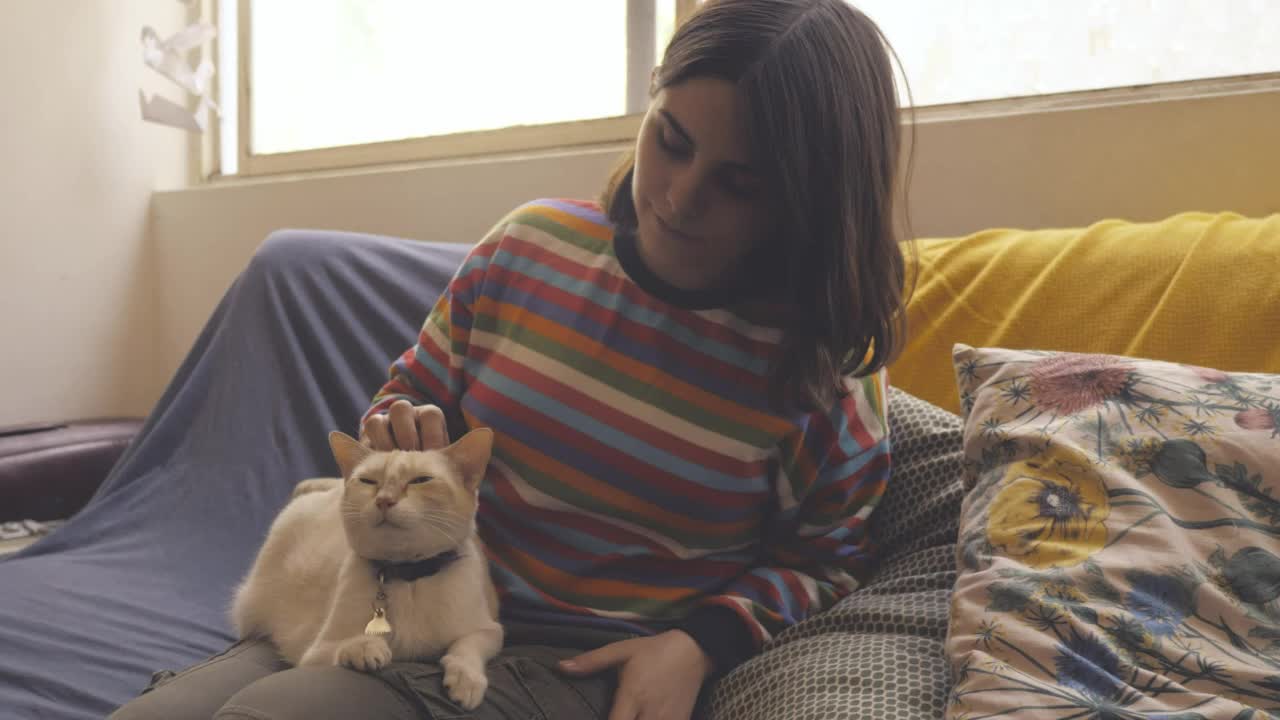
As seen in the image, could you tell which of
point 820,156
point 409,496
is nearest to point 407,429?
point 409,496

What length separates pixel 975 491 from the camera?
873mm

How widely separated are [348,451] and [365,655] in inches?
7.5

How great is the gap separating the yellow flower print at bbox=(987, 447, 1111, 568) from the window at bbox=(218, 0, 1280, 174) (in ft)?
2.97

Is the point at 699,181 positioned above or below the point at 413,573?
above

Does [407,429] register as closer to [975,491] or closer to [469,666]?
[469,666]

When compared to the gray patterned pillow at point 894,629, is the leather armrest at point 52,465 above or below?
below

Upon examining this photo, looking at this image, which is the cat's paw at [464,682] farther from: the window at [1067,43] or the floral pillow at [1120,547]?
the window at [1067,43]

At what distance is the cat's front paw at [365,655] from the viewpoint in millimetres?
730

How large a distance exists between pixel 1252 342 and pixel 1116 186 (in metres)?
0.43

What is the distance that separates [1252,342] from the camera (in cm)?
98

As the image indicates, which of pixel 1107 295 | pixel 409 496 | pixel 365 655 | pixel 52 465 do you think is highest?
pixel 1107 295

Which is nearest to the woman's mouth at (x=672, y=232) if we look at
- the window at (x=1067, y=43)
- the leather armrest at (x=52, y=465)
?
the window at (x=1067, y=43)

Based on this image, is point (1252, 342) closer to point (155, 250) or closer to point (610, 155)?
point (610, 155)

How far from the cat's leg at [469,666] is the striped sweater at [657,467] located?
112mm
